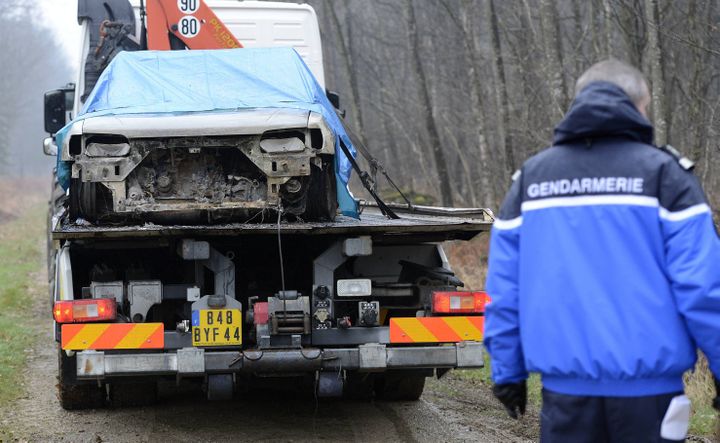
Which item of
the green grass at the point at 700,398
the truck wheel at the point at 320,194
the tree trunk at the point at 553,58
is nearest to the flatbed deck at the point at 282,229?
the truck wheel at the point at 320,194

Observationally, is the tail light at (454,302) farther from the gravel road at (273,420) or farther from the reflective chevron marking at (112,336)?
the reflective chevron marking at (112,336)

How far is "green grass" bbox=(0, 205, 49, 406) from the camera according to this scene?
9.83 metres

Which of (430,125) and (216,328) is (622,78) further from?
(430,125)

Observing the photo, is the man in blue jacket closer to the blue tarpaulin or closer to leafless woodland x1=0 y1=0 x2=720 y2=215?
the blue tarpaulin

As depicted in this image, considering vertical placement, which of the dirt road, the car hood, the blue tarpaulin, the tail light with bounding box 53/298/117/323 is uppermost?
the blue tarpaulin

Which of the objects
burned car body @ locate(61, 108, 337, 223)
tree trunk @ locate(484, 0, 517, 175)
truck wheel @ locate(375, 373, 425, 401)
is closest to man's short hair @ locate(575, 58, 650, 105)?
burned car body @ locate(61, 108, 337, 223)

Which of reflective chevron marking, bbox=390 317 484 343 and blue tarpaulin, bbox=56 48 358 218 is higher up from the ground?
blue tarpaulin, bbox=56 48 358 218

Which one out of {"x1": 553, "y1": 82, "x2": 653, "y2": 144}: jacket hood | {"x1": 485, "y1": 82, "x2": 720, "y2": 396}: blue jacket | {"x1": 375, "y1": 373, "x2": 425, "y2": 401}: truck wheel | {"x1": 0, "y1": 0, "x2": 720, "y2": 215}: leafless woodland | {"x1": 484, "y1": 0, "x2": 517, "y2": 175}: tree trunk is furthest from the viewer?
{"x1": 484, "y1": 0, "x2": 517, "y2": 175}: tree trunk

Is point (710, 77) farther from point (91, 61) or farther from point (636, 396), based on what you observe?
point (636, 396)

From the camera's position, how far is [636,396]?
11.3 feet

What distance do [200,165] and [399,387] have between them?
241 cm

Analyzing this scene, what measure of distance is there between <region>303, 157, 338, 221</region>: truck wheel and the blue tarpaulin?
0.16 meters

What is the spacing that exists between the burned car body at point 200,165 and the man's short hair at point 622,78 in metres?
3.47

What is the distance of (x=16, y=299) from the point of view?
15.8m
